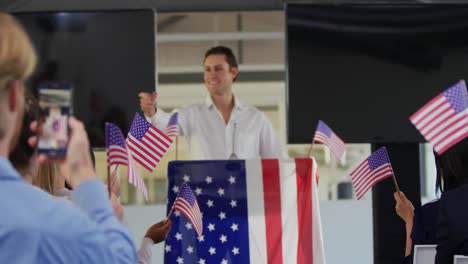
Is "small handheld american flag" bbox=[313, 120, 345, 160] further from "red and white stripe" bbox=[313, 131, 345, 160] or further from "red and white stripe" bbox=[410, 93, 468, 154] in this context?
"red and white stripe" bbox=[410, 93, 468, 154]

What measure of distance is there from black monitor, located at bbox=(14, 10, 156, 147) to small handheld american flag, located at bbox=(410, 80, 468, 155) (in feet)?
8.46

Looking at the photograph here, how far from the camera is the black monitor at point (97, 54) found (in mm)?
5234

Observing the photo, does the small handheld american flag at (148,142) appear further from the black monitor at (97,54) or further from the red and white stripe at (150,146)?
the black monitor at (97,54)

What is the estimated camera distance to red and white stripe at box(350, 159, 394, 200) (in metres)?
4.18

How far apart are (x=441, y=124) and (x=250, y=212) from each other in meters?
1.52

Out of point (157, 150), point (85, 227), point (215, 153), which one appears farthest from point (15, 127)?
point (215, 153)

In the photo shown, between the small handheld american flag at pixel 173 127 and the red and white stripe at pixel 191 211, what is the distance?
0.70 metres

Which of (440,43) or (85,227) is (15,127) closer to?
(85,227)

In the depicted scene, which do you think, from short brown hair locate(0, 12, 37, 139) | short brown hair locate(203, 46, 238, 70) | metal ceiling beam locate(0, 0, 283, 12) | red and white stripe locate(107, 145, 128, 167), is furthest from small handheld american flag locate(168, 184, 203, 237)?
short brown hair locate(0, 12, 37, 139)

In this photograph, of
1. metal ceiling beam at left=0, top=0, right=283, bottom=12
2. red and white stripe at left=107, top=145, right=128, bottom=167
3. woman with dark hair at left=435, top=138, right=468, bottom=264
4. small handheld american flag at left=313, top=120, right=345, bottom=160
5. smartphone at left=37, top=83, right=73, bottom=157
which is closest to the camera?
smartphone at left=37, top=83, right=73, bottom=157

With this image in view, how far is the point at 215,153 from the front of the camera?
16.6ft

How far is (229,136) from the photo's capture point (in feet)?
16.6

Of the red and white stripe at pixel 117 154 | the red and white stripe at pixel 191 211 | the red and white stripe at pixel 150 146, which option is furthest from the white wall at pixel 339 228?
the red and white stripe at pixel 117 154

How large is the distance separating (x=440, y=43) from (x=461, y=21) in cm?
18
